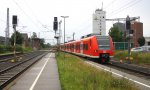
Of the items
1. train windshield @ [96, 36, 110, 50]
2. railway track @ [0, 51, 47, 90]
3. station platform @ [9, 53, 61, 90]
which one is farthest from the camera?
train windshield @ [96, 36, 110, 50]

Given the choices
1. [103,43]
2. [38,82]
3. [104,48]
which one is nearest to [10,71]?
[38,82]

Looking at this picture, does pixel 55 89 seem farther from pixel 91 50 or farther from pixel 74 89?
pixel 91 50

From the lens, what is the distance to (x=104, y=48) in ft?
122

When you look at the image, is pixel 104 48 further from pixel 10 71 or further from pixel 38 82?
pixel 38 82

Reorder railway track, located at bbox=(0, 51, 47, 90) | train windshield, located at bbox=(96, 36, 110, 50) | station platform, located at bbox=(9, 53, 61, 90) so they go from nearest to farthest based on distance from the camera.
A: station platform, located at bbox=(9, 53, 61, 90)
railway track, located at bbox=(0, 51, 47, 90)
train windshield, located at bbox=(96, 36, 110, 50)

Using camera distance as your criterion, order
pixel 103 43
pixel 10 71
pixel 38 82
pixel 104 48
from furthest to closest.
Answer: pixel 103 43, pixel 104 48, pixel 10 71, pixel 38 82

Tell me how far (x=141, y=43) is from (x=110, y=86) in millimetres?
122718

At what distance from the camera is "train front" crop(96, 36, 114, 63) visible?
3672cm

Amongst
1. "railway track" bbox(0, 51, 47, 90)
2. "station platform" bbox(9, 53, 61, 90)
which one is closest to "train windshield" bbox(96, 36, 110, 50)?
"railway track" bbox(0, 51, 47, 90)

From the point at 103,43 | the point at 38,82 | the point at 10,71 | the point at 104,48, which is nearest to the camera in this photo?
the point at 38,82

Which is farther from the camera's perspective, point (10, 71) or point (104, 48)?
point (104, 48)

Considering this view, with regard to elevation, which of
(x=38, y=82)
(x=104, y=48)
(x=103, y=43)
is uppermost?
(x=103, y=43)

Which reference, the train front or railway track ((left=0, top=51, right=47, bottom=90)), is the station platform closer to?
railway track ((left=0, top=51, right=47, bottom=90))

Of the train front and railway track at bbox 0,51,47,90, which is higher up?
the train front
